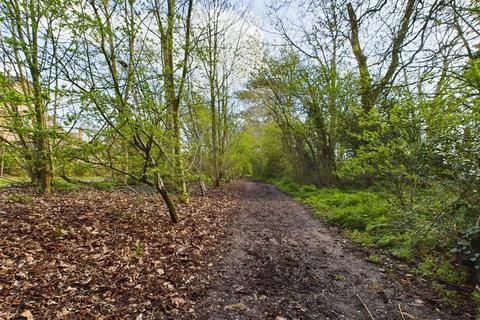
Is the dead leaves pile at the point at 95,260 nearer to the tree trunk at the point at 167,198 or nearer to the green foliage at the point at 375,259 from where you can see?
the tree trunk at the point at 167,198

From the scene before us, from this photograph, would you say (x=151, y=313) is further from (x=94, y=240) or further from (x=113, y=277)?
(x=94, y=240)

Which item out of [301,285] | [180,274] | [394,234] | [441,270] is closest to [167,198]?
[180,274]

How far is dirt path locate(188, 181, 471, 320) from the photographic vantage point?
3.05 metres

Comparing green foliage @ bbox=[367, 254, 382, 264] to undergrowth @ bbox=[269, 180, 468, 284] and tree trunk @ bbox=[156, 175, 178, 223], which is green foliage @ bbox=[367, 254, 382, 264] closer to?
undergrowth @ bbox=[269, 180, 468, 284]

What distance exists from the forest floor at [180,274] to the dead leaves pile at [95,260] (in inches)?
0.6

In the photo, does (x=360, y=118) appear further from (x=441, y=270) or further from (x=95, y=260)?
(x=95, y=260)

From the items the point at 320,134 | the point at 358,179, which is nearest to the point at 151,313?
the point at 358,179

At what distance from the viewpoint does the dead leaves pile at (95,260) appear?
291cm

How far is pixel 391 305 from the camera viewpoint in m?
3.21

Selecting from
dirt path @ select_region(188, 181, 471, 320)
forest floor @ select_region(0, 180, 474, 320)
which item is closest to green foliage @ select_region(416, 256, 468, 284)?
forest floor @ select_region(0, 180, 474, 320)

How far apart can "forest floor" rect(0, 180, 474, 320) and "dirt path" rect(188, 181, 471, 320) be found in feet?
0.05

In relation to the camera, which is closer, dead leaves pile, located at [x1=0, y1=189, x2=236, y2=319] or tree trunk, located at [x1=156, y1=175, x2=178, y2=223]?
dead leaves pile, located at [x1=0, y1=189, x2=236, y2=319]

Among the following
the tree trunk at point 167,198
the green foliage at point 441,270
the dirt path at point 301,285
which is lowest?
the dirt path at point 301,285

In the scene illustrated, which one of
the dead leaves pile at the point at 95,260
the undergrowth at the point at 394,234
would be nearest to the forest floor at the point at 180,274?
the dead leaves pile at the point at 95,260
